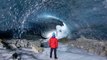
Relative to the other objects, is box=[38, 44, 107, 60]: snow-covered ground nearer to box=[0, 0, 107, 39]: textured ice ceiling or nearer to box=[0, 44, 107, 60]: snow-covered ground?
box=[0, 44, 107, 60]: snow-covered ground

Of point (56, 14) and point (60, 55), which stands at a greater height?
point (56, 14)

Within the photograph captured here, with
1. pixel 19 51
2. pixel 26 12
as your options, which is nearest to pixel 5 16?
pixel 26 12

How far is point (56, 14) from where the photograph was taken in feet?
97.2

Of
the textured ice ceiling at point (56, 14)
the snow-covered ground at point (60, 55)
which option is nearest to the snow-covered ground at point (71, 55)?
the snow-covered ground at point (60, 55)

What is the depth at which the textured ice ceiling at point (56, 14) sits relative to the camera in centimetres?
2700

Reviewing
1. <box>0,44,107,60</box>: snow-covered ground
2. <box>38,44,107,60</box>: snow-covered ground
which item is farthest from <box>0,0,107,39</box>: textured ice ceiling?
<box>0,44,107,60</box>: snow-covered ground

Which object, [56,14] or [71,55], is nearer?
[71,55]

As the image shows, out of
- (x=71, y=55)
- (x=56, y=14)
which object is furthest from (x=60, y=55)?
(x=56, y=14)

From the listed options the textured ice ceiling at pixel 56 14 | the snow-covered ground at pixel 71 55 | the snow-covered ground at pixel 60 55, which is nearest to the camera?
the snow-covered ground at pixel 60 55

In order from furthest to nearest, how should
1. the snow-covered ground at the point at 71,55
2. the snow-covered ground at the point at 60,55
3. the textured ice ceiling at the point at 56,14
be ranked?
the textured ice ceiling at the point at 56,14 → the snow-covered ground at the point at 71,55 → the snow-covered ground at the point at 60,55

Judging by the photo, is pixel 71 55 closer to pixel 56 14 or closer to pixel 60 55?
pixel 60 55

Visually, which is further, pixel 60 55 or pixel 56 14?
pixel 56 14

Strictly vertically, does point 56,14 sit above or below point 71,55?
above

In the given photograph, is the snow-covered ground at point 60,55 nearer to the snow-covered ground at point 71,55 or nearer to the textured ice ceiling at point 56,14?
the snow-covered ground at point 71,55
